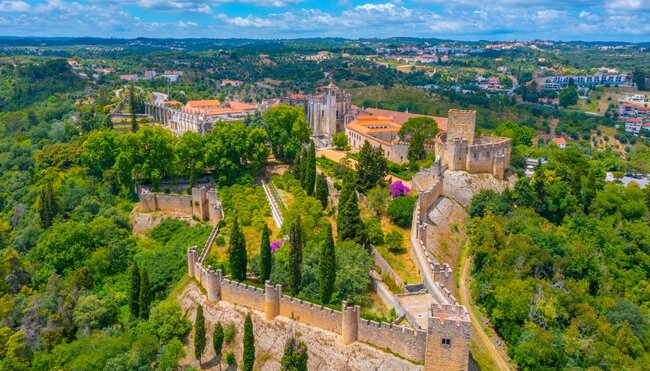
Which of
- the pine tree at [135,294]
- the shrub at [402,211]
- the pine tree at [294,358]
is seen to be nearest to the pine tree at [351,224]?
the shrub at [402,211]

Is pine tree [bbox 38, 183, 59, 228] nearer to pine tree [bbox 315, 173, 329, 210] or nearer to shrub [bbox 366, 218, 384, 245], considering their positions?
pine tree [bbox 315, 173, 329, 210]

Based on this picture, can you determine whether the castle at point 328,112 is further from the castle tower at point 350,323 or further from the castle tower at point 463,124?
the castle tower at point 350,323

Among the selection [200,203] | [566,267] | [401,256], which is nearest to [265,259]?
[401,256]

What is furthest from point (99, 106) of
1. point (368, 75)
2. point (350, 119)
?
point (368, 75)

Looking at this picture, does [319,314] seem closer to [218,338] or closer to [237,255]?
[218,338]

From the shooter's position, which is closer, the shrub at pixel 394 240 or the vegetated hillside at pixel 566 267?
the vegetated hillside at pixel 566 267

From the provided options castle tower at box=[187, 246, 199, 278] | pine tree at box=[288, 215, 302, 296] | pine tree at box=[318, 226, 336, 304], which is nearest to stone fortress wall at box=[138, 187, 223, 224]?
castle tower at box=[187, 246, 199, 278]
